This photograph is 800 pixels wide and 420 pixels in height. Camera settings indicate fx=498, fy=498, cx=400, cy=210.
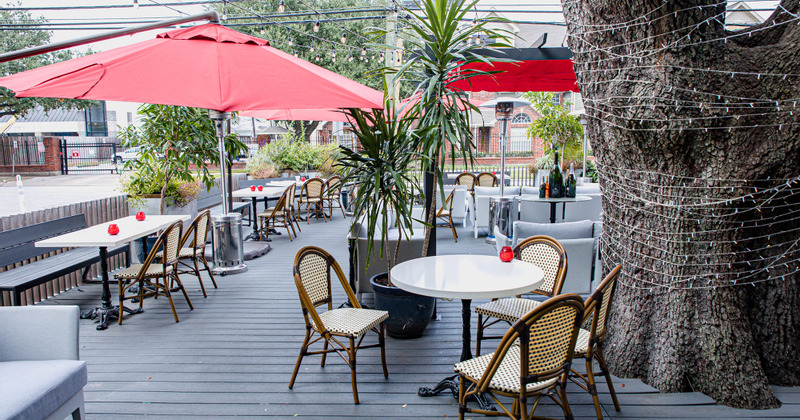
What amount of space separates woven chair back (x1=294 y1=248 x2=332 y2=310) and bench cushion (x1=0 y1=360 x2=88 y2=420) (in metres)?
1.16

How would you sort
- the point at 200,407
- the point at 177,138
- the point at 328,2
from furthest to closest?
the point at 328,2, the point at 177,138, the point at 200,407

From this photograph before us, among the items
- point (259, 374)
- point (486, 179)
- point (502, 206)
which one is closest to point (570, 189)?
point (502, 206)

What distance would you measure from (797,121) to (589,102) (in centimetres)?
103

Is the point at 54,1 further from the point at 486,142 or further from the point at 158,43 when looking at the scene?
the point at 486,142

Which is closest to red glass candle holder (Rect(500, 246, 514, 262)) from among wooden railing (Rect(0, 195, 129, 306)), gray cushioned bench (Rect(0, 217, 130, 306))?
gray cushioned bench (Rect(0, 217, 130, 306))

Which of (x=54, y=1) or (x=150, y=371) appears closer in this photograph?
(x=150, y=371)

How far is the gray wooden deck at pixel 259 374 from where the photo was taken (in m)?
2.68

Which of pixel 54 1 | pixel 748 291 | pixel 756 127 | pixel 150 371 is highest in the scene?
pixel 54 1

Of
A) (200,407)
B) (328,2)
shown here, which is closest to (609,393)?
(200,407)

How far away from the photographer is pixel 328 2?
19.0 meters

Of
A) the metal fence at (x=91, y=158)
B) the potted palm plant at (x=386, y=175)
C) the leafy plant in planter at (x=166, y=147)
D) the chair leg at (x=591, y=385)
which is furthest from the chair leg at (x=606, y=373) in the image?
the metal fence at (x=91, y=158)

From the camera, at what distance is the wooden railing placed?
4.53 metres

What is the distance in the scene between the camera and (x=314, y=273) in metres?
3.13

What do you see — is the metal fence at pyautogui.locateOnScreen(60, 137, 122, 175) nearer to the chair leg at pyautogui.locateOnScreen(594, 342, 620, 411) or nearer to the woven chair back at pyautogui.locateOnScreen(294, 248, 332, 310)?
the woven chair back at pyautogui.locateOnScreen(294, 248, 332, 310)
